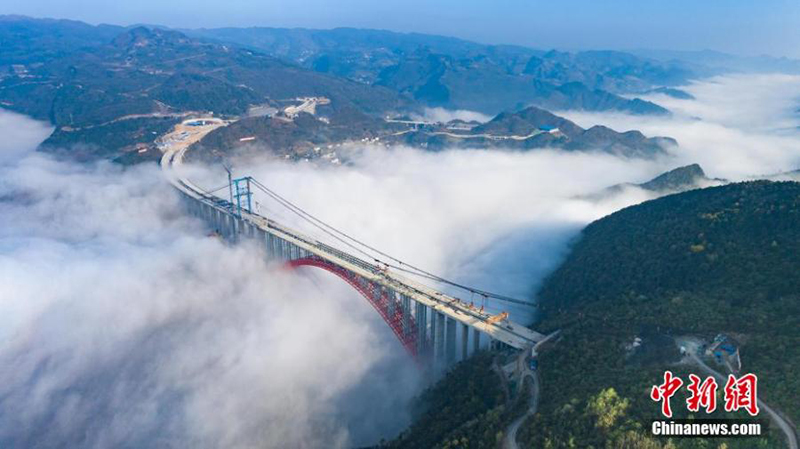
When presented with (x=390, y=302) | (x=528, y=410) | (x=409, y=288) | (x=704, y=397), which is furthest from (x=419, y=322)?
(x=704, y=397)

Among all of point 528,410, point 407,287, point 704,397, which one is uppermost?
point 704,397

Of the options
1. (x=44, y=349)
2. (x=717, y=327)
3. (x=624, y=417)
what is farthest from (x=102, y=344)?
(x=717, y=327)

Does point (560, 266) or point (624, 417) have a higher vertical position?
point (624, 417)

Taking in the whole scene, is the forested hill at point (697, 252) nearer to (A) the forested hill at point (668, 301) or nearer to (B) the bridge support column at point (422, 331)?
(A) the forested hill at point (668, 301)

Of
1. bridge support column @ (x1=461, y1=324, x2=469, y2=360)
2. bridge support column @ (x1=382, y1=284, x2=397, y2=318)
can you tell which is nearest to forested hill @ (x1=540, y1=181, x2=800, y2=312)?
bridge support column @ (x1=461, y1=324, x2=469, y2=360)

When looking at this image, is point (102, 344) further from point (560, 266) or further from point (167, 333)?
point (560, 266)

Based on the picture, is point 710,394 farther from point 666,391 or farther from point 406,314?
point 406,314
